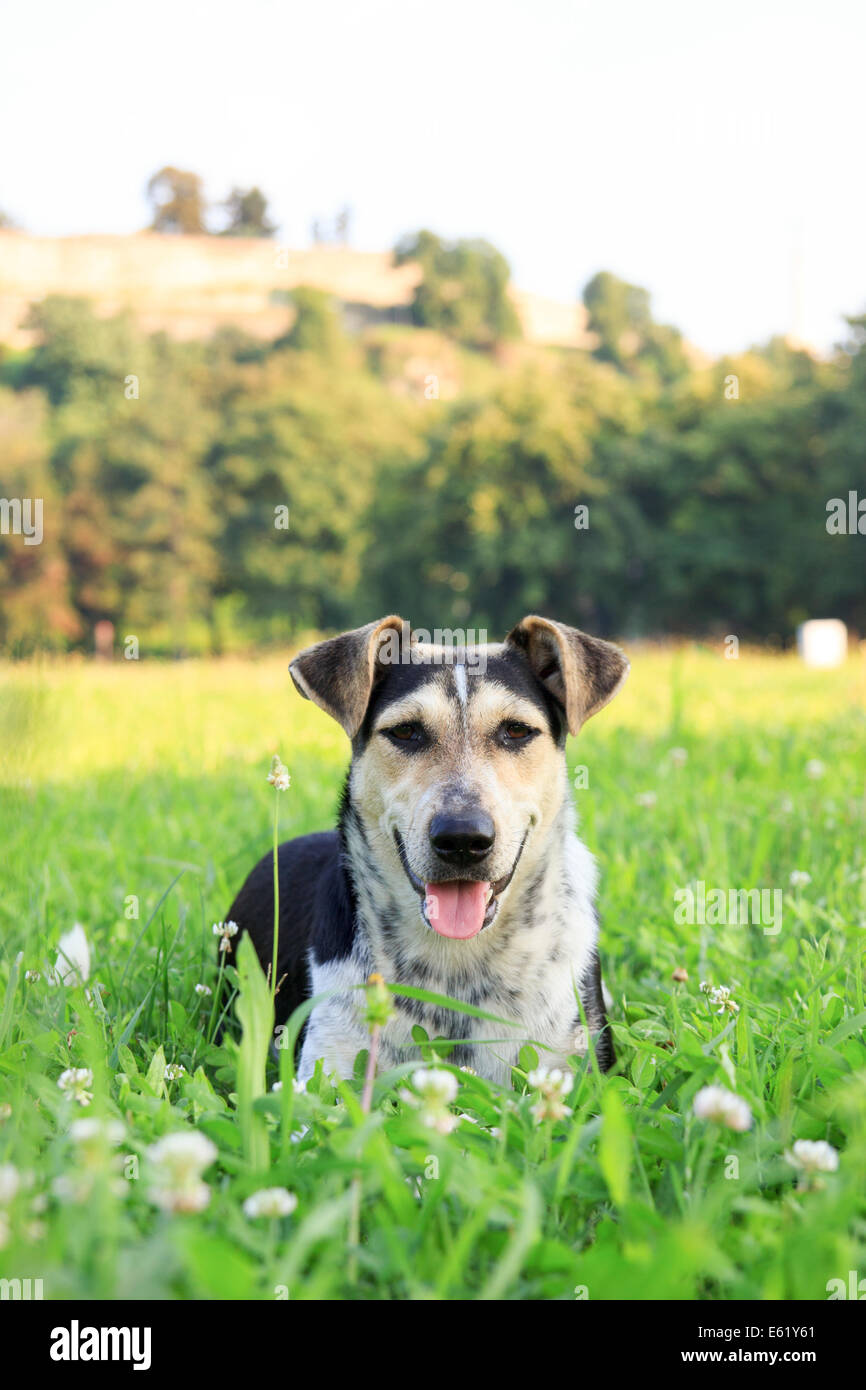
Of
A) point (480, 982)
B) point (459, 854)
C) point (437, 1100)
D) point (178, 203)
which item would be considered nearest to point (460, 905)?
point (459, 854)

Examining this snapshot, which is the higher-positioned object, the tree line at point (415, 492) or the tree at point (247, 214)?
the tree at point (247, 214)

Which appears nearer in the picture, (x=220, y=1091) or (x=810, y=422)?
(x=220, y=1091)

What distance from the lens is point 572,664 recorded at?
12.1 ft

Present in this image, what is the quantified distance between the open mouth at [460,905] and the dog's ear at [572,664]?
72 centimetres

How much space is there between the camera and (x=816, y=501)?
44.3 m

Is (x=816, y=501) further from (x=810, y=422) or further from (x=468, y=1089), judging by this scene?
(x=468, y=1089)

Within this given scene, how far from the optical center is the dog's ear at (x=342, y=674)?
3.64 metres

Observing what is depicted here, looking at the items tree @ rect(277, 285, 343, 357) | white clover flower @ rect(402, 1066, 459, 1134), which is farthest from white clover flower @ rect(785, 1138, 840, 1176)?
tree @ rect(277, 285, 343, 357)

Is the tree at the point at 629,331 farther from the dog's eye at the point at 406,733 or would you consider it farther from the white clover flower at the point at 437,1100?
Result: the white clover flower at the point at 437,1100

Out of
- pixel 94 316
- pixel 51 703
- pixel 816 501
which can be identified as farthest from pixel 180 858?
pixel 94 316

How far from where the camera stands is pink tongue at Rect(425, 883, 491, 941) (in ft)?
10.7

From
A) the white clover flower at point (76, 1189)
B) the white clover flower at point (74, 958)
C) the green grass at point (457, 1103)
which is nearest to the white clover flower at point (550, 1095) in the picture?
the green grass at point (457, 1103)
